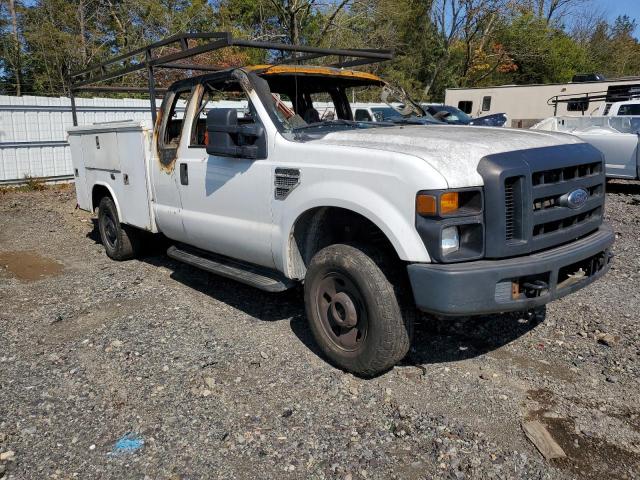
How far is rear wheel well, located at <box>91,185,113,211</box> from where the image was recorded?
255 inches

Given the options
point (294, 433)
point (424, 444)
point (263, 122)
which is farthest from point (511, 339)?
point (263, 122)

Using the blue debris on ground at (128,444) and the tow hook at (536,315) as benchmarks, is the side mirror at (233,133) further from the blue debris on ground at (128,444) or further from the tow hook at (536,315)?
the tow hook at (536,315)

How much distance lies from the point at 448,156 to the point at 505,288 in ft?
2.62

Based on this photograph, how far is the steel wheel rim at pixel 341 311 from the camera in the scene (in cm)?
347

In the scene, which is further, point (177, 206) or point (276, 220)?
point (177, 206)

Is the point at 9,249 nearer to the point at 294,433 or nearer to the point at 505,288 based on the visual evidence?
the point at 294,433

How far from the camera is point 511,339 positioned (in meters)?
4.16

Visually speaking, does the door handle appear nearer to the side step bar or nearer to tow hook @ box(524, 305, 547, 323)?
the side step bar

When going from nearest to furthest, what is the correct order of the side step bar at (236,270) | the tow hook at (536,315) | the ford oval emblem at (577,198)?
the ford oval emblem at (577,198)
the side step bar at (236,270)
the tow hook at (536,315)

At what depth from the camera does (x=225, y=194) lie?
4.38 m

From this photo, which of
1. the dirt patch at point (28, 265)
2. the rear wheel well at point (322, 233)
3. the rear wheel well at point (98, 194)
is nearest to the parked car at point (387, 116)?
the rear wheel well at point (322, 233)

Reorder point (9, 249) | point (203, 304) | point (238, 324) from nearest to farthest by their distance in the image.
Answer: point (238, 324) → point (203, 304) → point (9, 249)

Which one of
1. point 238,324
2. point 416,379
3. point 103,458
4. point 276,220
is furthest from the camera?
point 238,324

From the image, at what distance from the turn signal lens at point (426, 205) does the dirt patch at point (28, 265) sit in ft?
15.4
